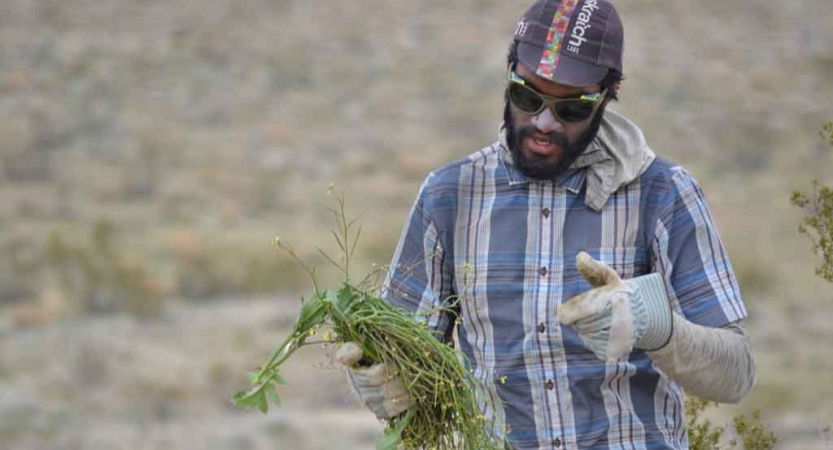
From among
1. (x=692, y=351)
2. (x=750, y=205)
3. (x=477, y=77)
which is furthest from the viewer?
(x=477, y=77)

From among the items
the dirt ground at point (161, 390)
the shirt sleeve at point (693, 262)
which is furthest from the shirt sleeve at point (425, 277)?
the dirt ground at point (161, 390)

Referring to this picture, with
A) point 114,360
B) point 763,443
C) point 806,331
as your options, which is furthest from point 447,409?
point 806,331

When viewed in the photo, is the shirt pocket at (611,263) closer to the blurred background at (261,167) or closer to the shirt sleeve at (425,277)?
the shirt sleeve at (425,277)

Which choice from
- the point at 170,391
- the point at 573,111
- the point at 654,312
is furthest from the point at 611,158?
the point at 170,391

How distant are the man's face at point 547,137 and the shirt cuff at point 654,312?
1.38 feet

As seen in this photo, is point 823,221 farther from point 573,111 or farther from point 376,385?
point 376,385

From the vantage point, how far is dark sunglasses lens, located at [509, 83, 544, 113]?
322 cm

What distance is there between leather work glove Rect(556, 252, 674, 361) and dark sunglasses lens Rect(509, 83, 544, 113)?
51 cm

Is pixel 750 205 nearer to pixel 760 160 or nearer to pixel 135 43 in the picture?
pixel 760 160

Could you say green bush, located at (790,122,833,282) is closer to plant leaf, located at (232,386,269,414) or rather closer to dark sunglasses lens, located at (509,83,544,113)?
dark sunglasses lens, located at (509,83,544,113)

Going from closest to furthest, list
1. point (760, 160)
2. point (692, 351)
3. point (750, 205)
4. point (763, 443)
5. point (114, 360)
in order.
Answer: point (692, 351)
point (763, 443)
point (114, 360)
point (750, 205)
point (760, 160)

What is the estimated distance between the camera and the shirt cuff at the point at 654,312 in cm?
285

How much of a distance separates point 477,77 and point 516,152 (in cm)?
2934

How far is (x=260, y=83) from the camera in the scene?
106 feet
